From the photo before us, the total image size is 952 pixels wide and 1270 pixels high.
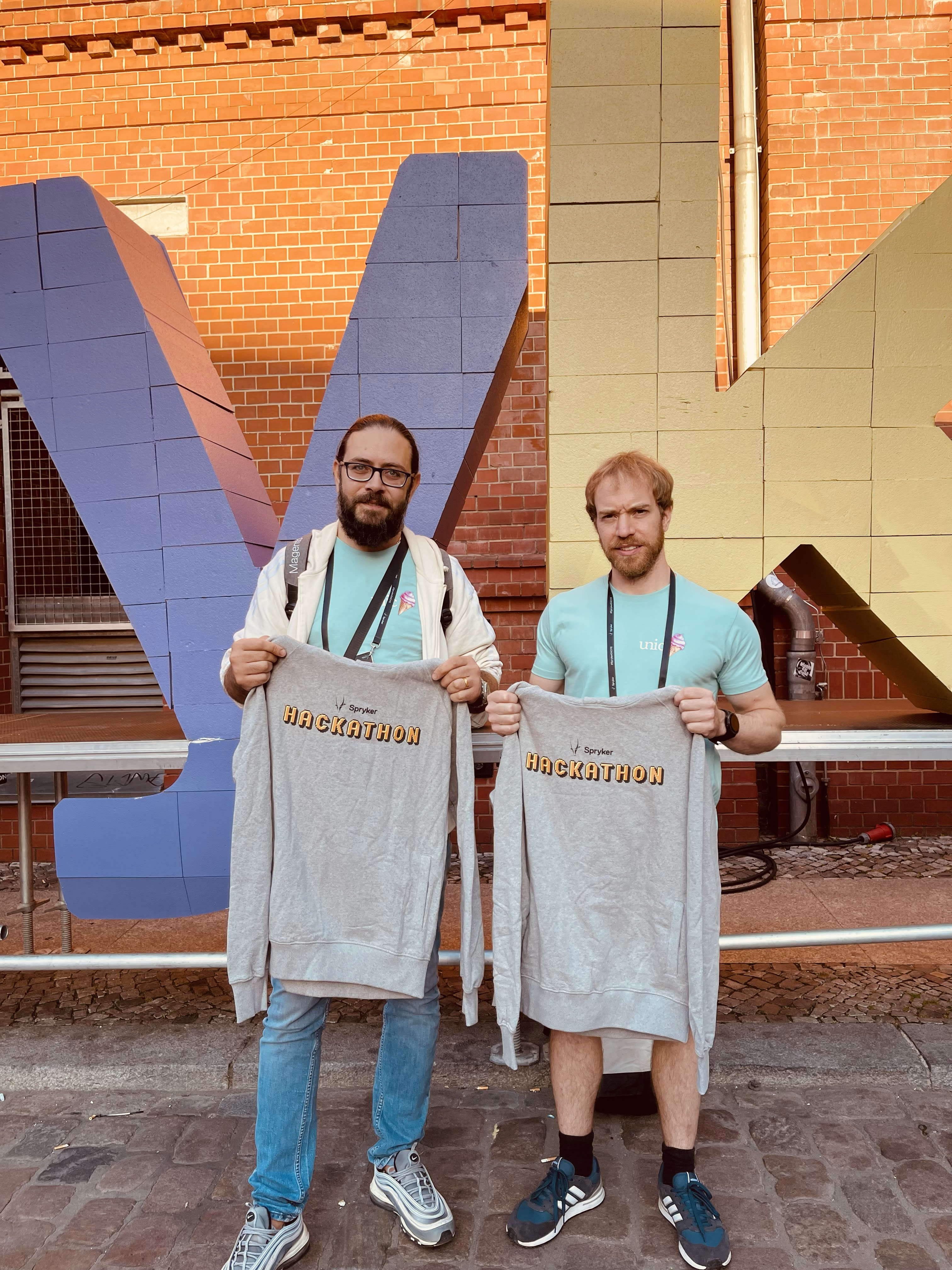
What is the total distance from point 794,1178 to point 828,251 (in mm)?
5779

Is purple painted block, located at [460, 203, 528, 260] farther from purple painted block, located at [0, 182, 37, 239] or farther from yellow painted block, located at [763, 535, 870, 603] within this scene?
purple painted block, located at [0, 182, 37, 239]

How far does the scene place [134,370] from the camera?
3641mm

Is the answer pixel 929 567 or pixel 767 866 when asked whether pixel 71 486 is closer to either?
pixel 929 567

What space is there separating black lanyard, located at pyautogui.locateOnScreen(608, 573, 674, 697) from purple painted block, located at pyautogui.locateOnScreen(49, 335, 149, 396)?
7.26ft

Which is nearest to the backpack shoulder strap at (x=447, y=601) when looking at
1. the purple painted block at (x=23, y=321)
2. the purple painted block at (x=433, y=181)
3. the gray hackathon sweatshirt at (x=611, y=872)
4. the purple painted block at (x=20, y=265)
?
the gray hackathon sweatshirt at (x=611, y=872)

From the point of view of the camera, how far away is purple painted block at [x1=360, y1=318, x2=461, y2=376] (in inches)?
140

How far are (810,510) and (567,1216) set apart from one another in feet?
7.92

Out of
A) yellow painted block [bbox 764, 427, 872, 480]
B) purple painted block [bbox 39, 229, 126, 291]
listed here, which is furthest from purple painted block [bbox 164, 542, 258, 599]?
yellow painted block [bbox 764, 427, 872, 480]

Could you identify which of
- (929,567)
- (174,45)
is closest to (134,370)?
(929,567)

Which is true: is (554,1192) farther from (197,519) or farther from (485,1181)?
(197,519)

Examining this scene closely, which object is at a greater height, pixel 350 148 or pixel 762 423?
pixel 350 148

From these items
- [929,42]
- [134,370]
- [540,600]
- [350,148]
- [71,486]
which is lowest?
[540,600]

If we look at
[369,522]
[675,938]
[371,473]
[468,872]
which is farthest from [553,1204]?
[371,473]

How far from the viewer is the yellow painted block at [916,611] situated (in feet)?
11.1
